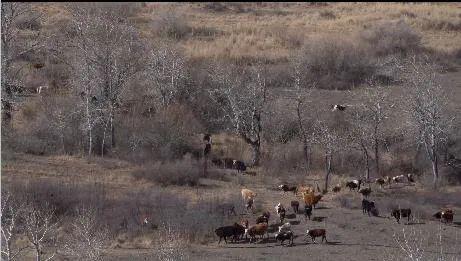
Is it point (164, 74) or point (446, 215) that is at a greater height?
point (164, 74)

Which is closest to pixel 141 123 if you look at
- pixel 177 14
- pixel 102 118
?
pixel 102 118

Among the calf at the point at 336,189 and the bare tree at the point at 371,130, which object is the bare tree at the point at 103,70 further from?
the bare tree at the point at 371,130

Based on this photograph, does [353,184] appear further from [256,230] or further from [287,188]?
[256,230]

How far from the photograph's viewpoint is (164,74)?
33.2 metres

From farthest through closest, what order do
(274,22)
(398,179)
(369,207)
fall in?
(274,22) < (398,179) < (369,207)

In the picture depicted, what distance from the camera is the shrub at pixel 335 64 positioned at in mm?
41000

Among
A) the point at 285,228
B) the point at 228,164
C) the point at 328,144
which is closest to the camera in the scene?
the point at 285,228

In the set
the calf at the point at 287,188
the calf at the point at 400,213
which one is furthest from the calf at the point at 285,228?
the calf at the point at 287,188

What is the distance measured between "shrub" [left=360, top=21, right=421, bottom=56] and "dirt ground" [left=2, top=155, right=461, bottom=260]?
2192 centimetres

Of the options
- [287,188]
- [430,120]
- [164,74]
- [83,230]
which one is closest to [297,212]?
[287,188]

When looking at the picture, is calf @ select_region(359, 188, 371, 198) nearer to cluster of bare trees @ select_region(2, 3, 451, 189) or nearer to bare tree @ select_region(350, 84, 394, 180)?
cluster of bare trees @ select_region(2, 3, 451, 189)

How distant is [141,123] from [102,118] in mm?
2327

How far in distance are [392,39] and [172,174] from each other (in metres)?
26.2

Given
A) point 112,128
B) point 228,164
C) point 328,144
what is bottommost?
point 228,164
